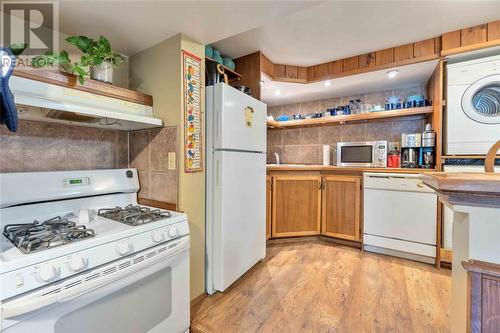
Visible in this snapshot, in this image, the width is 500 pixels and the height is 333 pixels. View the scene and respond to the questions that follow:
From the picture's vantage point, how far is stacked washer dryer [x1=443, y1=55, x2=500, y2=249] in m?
1.92

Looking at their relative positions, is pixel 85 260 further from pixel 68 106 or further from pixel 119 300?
pixel 68 106

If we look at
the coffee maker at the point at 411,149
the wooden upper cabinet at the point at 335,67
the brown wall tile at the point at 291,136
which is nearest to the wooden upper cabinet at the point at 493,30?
the coffee maker at the point at 411,149

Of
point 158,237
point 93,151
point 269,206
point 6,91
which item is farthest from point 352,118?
point 6,91

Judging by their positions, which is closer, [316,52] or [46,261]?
[46,261]

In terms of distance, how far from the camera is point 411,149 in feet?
8.27

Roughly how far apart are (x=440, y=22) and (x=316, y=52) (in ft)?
3.27

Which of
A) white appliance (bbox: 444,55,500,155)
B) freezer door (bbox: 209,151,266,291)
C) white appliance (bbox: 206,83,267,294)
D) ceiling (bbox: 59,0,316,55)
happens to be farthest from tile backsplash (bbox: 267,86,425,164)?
ceiling (bbox: 59,0,316,55)

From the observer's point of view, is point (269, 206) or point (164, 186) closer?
point (164, 186)

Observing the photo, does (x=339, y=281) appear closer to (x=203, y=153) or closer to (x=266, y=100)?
(x=203, y=153)

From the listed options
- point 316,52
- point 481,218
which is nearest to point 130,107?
point 481,218

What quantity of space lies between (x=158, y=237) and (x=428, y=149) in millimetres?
2620

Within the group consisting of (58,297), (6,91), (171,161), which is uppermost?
(6,91)

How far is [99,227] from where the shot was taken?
107cm

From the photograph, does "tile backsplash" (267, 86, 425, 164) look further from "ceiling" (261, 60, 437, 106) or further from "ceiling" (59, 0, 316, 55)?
"ceiling" (59, 0, 316, 55)
